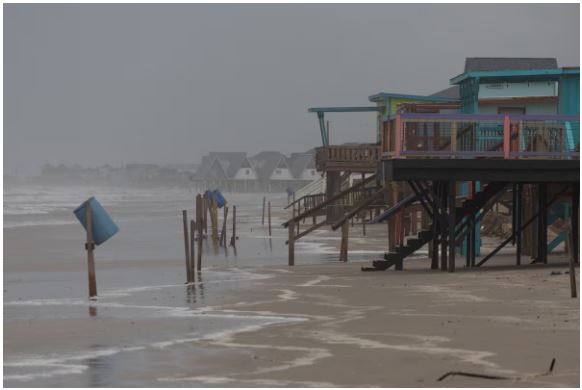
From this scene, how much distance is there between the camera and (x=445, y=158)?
23.5 meters

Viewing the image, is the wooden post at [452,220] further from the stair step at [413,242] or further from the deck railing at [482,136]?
the stair step at [413,242]

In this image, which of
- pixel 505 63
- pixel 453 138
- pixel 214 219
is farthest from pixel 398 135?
pixel 505 63

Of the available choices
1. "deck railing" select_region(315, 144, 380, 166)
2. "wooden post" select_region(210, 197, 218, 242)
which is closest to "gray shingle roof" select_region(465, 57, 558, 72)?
"deck railing" select_region(315, 144, 380, 166)

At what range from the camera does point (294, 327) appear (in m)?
16.0

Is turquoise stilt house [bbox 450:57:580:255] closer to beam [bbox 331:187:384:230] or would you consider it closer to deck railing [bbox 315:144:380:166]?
beam [bbox 331:187:384:230]

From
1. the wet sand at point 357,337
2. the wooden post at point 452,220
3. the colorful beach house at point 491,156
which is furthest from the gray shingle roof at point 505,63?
the wet sand at point 357,337

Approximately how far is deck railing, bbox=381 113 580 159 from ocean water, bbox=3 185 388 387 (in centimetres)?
405

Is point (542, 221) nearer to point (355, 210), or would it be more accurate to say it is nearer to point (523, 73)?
point (523, 73)

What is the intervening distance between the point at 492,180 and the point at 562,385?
41.4 ft

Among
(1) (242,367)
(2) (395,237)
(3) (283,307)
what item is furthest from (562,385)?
(2) (395,237)

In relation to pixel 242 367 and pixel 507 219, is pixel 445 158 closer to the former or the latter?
pixel 242 367

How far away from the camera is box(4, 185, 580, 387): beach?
12.4 m

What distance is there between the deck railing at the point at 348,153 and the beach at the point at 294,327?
1641 cm

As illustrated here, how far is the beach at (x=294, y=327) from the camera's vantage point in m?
12.4
